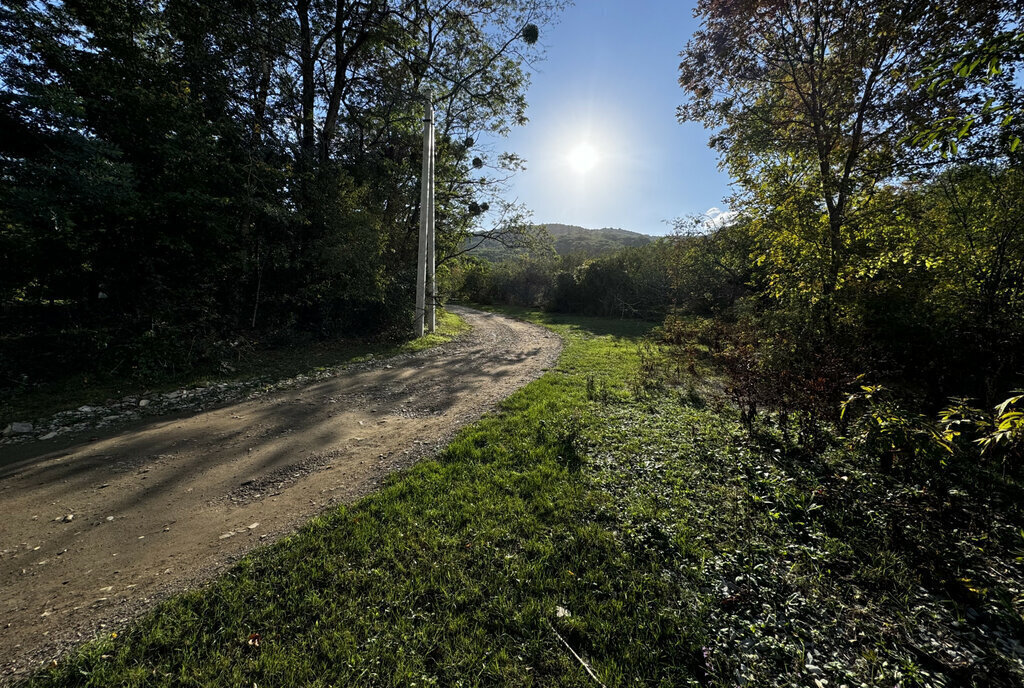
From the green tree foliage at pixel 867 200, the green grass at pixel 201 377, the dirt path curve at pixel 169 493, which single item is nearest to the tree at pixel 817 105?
the green tree foliage at pixel 867 200

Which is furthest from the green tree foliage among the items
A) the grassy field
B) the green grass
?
the green grass

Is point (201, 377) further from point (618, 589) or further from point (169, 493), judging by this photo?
point (618, 589)

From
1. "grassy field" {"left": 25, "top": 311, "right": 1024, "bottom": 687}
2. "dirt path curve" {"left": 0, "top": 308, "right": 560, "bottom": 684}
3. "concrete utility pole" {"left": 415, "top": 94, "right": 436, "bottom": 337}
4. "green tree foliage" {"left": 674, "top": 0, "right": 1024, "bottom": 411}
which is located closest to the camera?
"grassy field" {"left": 25, "top": 311, "right": 1024, "bottom": 687}

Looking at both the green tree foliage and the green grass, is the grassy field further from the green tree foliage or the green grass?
the green grass

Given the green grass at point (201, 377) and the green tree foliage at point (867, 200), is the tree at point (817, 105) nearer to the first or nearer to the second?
the green tree foliage at point (867, 200)

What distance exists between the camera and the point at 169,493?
393 cm

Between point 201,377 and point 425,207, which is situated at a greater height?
point 425,207

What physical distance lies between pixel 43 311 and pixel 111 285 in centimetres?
120

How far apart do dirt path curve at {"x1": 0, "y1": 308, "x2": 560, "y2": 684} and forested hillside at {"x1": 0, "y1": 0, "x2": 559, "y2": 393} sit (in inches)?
137

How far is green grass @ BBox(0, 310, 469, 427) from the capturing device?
5.84 m

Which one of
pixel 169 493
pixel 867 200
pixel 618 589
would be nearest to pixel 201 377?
pixel 169 493

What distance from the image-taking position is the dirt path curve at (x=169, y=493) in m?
2.64

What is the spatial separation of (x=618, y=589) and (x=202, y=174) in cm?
1203

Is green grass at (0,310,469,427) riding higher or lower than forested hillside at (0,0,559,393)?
lower
